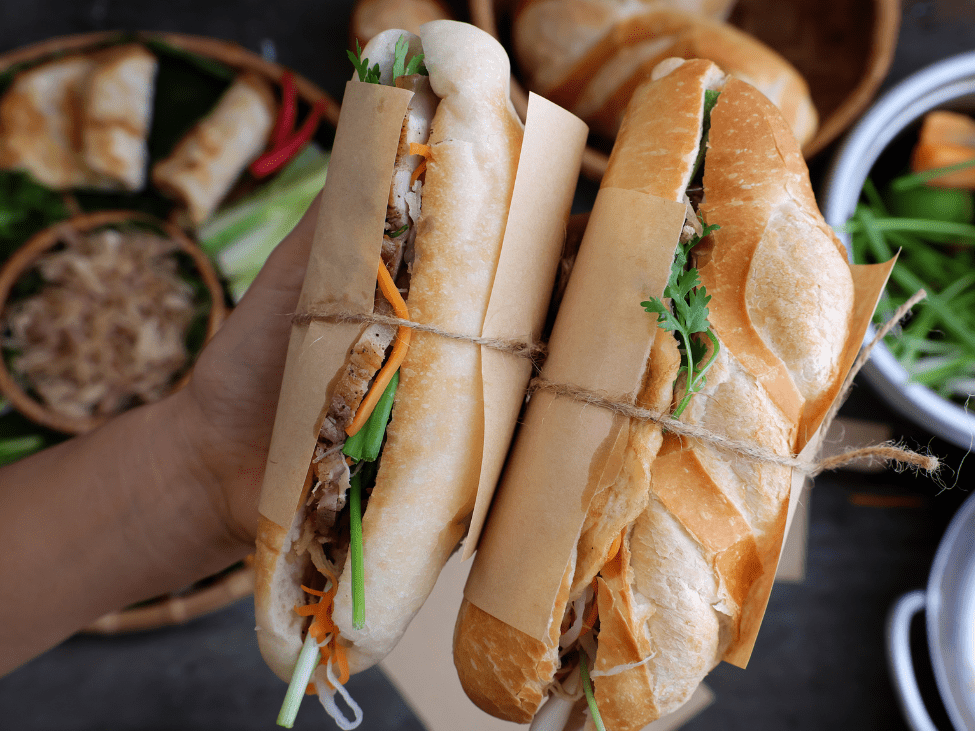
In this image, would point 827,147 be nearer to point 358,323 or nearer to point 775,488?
point 775,488

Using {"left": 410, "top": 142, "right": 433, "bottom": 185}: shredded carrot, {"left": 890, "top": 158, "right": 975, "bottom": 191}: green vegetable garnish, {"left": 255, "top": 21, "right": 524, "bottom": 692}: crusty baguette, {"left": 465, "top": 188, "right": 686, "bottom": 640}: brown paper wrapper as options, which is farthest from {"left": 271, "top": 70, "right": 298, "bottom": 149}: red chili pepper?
{"left": 890, "top": 158, "right": 975, "bottom": 191}: green vegetable garnish

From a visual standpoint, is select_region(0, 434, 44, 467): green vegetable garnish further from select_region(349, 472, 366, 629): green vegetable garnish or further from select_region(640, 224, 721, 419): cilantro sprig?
select_region(640, 224, 721, 419): cilantro sprig

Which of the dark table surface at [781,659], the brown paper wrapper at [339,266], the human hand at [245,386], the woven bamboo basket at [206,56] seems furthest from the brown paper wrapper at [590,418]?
the dark table surface at [781,659]

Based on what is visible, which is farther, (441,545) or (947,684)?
(947,684)

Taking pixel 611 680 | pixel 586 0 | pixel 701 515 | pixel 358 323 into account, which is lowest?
pixel 611 680

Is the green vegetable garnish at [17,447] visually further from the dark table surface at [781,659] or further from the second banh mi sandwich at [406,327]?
the second banh mi sandwich at [406,327]

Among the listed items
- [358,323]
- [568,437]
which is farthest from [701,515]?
[358,323]
